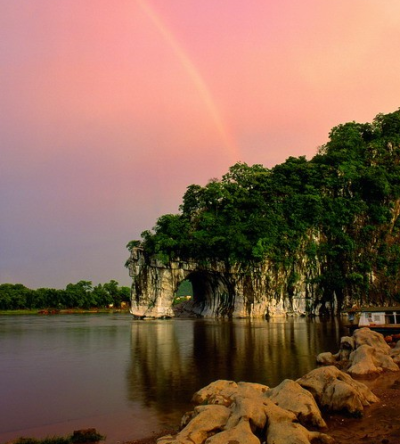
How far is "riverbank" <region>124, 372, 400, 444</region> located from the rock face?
5264cm

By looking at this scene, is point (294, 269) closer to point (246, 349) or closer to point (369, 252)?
point (369, 252)

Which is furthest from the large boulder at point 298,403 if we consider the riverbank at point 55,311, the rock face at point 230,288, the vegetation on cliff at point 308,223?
the riverbank at point 55,311

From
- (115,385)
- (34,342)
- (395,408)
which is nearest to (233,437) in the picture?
(395,408)

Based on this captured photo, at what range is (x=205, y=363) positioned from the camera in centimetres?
2203

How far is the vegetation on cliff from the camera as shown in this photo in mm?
65000

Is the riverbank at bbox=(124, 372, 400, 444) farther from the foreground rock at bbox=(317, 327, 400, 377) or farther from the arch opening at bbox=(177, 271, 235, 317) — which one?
the arch opening at bbox=(177, 271, 235, 317)

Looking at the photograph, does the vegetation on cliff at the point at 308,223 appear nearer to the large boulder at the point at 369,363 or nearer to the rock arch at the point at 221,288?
the rock arch at the point at 221,288

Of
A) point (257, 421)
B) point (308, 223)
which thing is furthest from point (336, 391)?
point (308, 223)

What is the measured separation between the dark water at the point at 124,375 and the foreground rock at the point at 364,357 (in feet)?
4.79

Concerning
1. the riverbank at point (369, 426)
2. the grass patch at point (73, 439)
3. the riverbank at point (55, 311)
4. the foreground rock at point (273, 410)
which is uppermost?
the foreground rock at point (273, 410)

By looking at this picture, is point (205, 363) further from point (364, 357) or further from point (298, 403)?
point (298, 403)

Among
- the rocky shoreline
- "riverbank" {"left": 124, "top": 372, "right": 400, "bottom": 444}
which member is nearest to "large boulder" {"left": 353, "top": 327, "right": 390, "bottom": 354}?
the rocky shoreline

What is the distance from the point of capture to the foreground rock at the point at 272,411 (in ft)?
28.2

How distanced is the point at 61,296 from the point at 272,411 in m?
106
